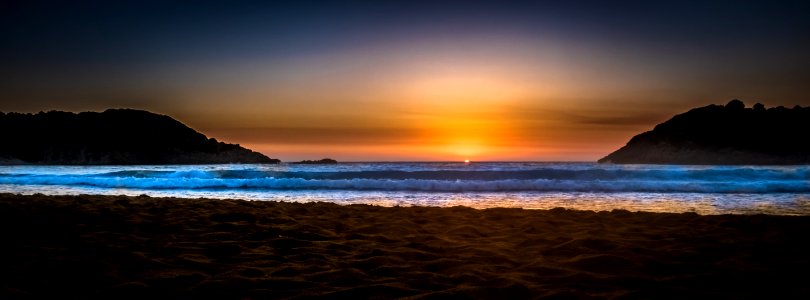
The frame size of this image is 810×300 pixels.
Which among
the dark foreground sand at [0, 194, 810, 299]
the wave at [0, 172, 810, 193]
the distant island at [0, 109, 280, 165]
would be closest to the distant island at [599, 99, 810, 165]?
the wave at [0, 172, 810, 193]

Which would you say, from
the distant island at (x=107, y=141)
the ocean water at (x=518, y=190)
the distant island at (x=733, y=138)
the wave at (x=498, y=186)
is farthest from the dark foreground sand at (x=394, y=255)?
the distant island at (x=107, y=141)

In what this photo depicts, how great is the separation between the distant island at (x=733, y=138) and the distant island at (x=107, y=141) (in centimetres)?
5385

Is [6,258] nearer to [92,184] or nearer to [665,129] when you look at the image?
[92,184]

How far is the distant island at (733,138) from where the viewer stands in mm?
44656

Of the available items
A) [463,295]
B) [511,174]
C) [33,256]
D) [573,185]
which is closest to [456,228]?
[463,295]

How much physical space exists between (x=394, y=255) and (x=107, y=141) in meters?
63.0

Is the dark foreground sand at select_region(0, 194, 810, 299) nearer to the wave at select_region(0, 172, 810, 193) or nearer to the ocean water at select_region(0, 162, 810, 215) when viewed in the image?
the ocean water at select_region(0, 162, 810, 215)

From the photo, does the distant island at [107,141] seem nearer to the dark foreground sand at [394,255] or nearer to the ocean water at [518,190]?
the ocean water at [518,190]

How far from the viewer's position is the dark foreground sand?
3105 mm

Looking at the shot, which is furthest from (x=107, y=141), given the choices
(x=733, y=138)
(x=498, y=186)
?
(x=733, y=138)

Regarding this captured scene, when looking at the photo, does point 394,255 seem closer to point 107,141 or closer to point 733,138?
point 733,138

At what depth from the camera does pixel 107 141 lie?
2183 inches

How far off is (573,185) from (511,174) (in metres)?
10.4

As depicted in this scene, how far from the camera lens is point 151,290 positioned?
10.00 ft
